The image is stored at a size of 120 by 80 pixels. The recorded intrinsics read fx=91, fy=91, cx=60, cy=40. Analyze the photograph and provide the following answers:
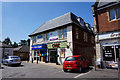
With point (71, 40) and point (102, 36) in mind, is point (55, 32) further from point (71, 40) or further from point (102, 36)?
point (102, 36)

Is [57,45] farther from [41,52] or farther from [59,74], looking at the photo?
[59,74]

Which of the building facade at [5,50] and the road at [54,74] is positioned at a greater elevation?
the building facade at [5,50]

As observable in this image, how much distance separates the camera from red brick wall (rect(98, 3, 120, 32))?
10185 mm

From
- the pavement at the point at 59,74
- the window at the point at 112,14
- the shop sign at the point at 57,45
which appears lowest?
the pavement at the point at 59,74

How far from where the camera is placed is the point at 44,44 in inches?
752

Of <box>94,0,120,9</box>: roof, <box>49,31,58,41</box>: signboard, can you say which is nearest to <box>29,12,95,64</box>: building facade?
<box>49,31,58,41</box>: signboard

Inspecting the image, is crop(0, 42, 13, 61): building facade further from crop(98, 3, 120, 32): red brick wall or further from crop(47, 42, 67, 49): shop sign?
crop(98, 3, 120, 32): red brick wall

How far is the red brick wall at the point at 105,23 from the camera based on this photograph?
33.4 ft

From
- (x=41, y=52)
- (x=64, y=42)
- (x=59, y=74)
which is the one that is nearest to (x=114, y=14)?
(x=64, y=42)

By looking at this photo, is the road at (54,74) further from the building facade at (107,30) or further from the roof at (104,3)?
the roof at (104,3)

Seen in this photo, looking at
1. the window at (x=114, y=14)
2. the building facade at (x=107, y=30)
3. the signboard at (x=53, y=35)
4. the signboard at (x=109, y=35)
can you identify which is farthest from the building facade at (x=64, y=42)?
the window at (x=114, y=14)

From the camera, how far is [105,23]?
11023 mm

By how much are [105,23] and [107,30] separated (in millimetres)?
939

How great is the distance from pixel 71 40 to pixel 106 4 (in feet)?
22.5
